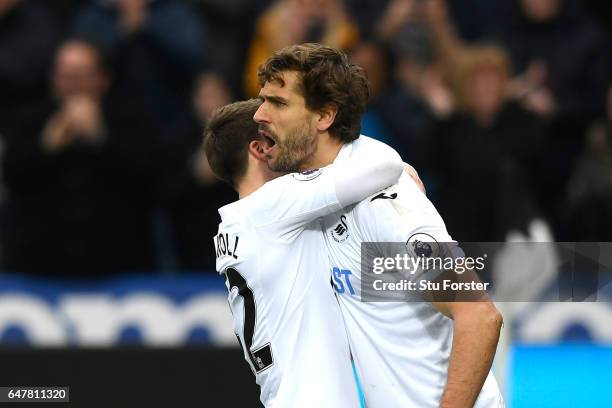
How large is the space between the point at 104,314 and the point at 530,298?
11.4 feet

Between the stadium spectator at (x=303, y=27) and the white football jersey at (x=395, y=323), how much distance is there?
461 centimetres

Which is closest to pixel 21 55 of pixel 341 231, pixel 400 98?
pixel 400 98

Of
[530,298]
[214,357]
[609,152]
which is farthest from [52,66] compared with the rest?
[530,298]

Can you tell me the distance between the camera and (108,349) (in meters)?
7.96

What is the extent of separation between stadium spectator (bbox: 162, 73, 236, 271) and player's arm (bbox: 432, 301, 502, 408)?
4563 millimetres

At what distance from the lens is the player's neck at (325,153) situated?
4590mm

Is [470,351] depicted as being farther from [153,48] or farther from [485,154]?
[153,48]

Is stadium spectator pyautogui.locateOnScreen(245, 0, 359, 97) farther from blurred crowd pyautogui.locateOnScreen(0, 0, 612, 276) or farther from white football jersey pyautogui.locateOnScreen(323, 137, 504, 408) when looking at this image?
white football jersey pyautogui.locateOnScreen(323, 137, 504, 408)

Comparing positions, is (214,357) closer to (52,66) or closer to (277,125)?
(52,66)

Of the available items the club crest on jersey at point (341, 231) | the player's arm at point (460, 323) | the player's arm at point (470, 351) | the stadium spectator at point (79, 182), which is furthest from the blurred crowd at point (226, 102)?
the player's arm at point (470, 351)

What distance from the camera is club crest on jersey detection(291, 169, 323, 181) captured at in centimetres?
450

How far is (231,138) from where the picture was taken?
4.90 metres

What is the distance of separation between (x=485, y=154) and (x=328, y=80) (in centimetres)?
399

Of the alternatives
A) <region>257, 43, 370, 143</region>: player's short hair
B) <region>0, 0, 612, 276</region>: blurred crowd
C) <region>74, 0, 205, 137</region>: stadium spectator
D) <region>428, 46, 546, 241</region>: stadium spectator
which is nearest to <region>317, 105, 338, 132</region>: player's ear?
<region>257, 43, 370, 143</region>: player's short hair
